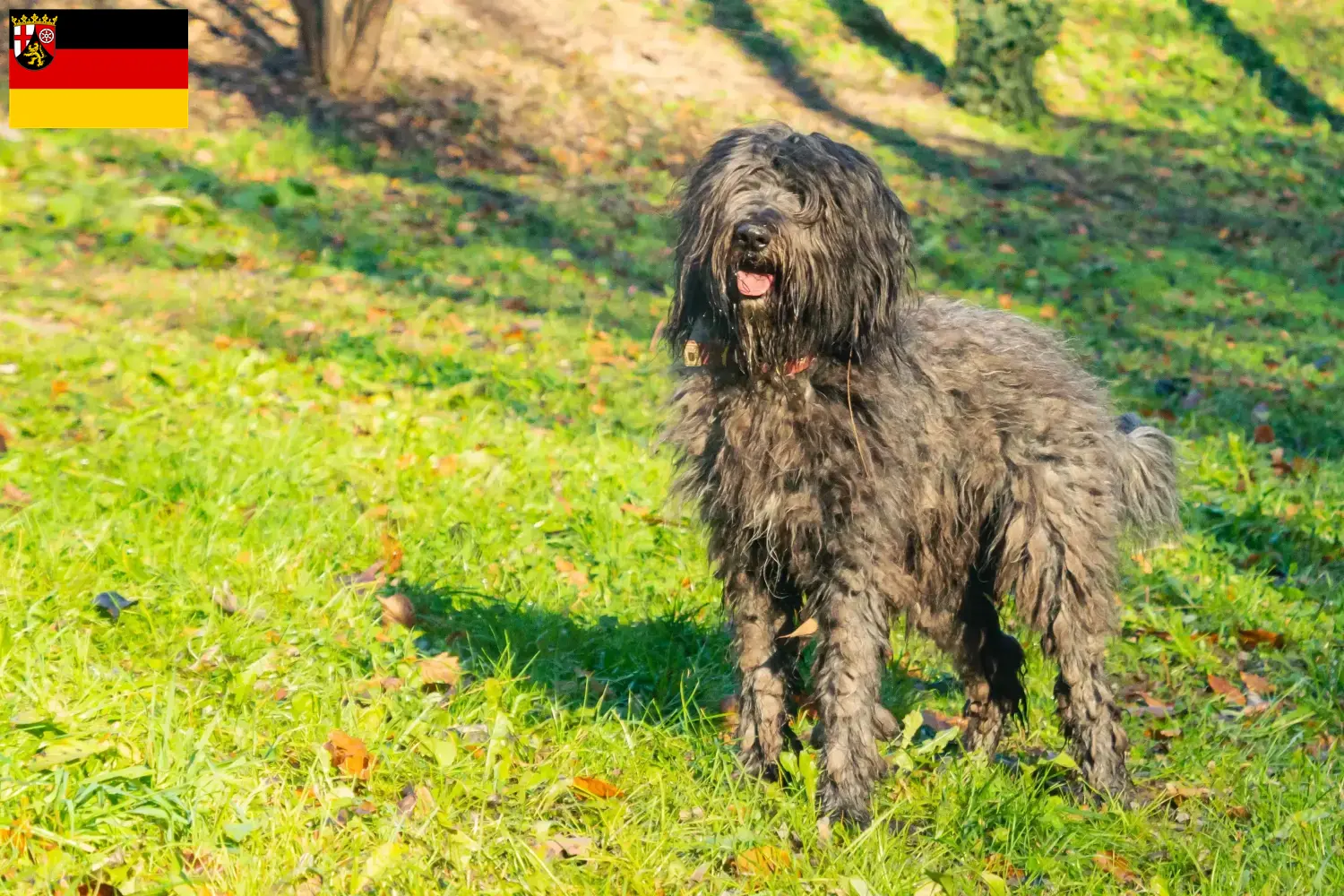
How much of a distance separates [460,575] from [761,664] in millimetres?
1810

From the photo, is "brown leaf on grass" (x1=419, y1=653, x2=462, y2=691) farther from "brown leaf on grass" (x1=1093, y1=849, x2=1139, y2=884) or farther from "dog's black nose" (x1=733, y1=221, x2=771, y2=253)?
"brown leaf on grass" (x1=1093, y1=849, x2=1139, y2=884)

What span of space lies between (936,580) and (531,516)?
2385 millimetres

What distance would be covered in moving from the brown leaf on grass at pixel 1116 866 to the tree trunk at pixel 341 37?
1388 centimetres

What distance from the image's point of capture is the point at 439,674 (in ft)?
16.1

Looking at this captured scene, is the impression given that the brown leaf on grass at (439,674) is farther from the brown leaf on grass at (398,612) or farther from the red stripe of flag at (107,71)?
the red stripe of flag at (107,71)

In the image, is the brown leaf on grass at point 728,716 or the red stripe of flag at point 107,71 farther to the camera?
the red stripe of flag at point 107,71

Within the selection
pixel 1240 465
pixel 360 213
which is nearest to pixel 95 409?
pixel 360 213

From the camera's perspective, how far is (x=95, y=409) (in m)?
7.02

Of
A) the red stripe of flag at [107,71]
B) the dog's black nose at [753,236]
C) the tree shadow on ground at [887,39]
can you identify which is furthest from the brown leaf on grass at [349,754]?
the tree shadow on ground at [887,39]

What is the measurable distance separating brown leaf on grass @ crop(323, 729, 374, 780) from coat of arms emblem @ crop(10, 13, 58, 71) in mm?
12612

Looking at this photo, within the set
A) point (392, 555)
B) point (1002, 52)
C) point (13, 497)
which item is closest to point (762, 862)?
point (392, 555)

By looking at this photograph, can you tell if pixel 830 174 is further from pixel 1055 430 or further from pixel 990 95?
pixel 990 95

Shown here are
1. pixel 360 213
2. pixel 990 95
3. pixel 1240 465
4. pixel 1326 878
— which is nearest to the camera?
pixel 1326 878

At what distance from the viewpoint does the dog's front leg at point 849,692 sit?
425 centimetres
